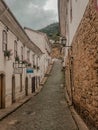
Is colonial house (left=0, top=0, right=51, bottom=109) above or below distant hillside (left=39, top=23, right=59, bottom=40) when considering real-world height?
below

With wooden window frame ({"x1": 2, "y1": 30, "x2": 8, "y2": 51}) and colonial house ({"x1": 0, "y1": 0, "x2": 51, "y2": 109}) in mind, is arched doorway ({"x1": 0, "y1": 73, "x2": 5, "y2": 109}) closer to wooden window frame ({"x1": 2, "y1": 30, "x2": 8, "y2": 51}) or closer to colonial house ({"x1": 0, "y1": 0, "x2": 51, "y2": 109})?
colonial house ({"x1": 0, "y1": 0, "x2": 51, "y2": 109})

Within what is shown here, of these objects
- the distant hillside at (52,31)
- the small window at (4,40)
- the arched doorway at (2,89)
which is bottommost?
the arched doorway at (2,89)

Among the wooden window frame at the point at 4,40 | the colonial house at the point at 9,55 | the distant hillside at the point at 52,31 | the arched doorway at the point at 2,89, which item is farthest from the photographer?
the distant hillside at the point at 52,31

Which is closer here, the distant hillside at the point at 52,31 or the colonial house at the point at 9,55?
the colonial house at the point at 9,55

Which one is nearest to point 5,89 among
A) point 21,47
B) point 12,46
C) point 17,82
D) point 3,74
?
point 3,74

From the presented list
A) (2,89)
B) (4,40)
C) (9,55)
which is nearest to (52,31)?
(9,55)

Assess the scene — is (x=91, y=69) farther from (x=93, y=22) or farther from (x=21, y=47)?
(x=21, y=47)

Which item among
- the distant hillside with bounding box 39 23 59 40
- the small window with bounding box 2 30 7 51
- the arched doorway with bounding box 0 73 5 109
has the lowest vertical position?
the arched doorway with bounding box 0 73 5 109

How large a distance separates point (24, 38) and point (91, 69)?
16918 millimetres

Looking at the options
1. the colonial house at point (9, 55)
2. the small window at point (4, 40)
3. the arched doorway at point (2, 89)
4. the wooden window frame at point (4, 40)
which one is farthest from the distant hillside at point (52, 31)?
the arched doorway at point (2, 89)

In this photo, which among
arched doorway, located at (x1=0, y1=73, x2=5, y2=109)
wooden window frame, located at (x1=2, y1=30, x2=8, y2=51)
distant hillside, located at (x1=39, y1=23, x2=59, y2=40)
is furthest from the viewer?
distant hillside, located at (x1=39, y1=23, x2=59, y2=40)

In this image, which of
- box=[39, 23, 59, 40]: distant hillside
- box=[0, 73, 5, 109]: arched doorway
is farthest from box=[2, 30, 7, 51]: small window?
box=[39, 23, 59, 40]: distant hillside

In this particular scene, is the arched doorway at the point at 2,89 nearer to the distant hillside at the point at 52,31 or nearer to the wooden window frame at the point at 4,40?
the wooden window frame at the point at 4,40

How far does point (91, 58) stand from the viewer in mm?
8625
